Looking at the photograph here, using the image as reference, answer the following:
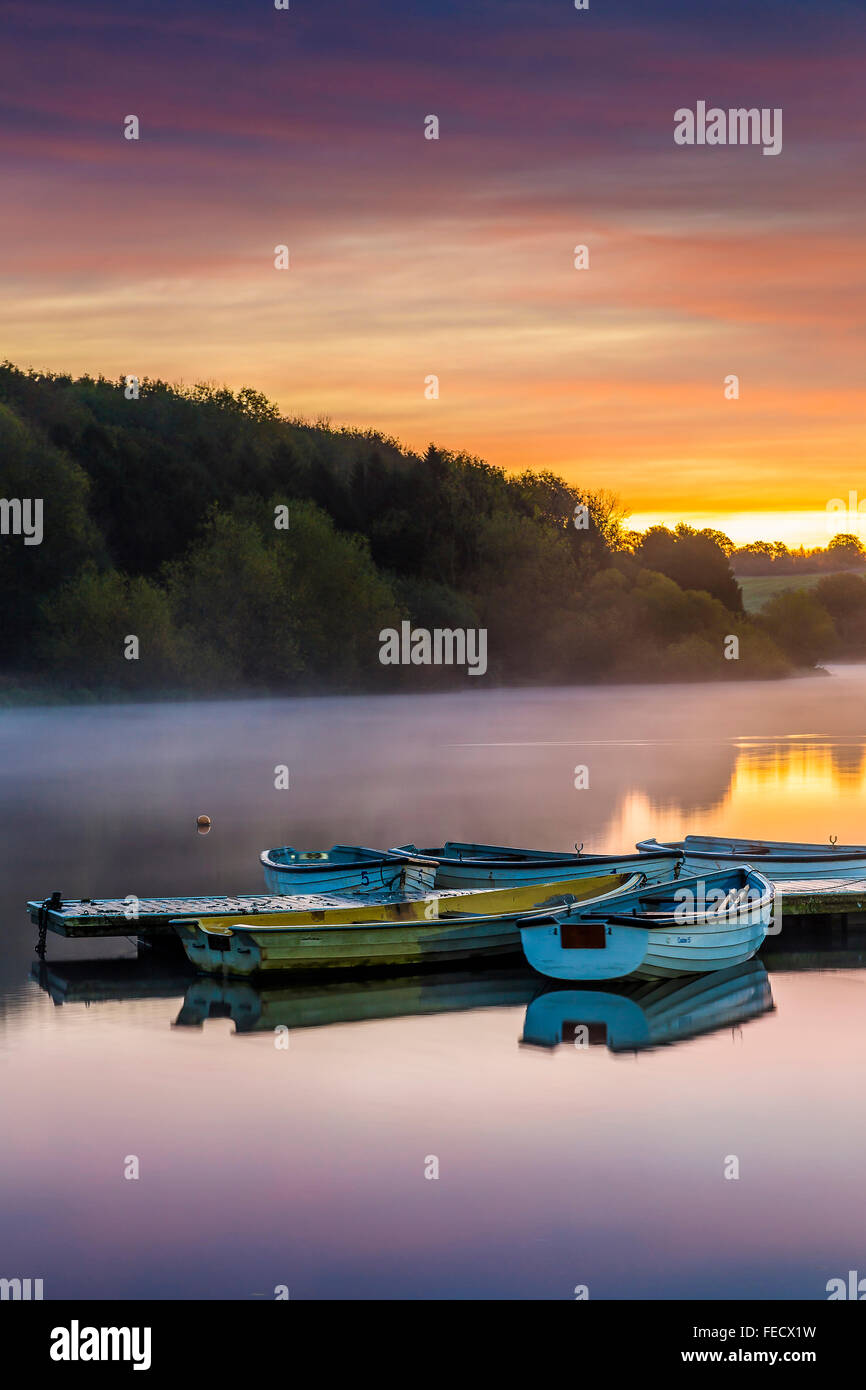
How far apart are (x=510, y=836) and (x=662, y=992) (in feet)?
62.4

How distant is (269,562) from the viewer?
405 ft

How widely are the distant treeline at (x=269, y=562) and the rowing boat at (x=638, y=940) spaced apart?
288ft

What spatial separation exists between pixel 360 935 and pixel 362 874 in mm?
4420

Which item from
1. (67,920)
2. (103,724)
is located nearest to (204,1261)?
(67,920)

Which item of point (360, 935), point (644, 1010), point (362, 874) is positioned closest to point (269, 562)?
point (362, 874)

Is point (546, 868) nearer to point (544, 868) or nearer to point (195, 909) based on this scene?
point (544, 868)

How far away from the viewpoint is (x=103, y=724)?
331 ft

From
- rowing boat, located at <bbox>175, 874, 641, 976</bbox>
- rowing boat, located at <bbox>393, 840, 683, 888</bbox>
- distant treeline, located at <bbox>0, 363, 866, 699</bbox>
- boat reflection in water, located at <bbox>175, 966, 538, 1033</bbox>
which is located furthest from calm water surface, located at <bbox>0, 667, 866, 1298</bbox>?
distant treeline, located at <bbox>0, 363, 866, 699</bbox>

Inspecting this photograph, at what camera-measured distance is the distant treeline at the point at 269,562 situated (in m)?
108

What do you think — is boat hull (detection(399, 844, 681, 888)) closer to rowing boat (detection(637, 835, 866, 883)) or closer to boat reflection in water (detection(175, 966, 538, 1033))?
rowing boat (detection(637, 835, 866, 883))

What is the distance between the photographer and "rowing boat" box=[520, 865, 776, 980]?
809 inches

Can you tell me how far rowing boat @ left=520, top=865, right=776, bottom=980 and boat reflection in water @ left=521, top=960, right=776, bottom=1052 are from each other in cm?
23
